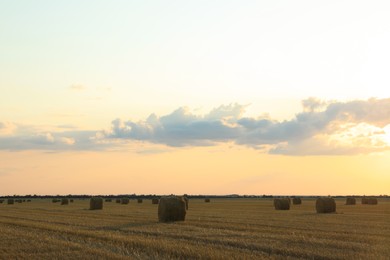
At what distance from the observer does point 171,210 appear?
31.9 meters

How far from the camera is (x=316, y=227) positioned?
2577cm

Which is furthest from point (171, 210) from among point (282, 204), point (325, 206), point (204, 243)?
point (282, 204)

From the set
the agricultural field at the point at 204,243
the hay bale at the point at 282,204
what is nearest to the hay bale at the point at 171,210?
the agricultural field at the point at 204,243

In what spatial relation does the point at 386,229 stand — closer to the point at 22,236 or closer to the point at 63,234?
the point at 63,234

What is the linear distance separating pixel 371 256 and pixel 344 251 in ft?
3.78

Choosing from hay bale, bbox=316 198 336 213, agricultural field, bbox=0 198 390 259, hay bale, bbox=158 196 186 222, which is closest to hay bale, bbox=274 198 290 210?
hay bale, bbox=316 198 336 213

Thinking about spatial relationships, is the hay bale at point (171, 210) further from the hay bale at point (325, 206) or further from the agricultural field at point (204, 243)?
the hay bale at point (325, 206)

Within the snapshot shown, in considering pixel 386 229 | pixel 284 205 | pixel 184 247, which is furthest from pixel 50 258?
pixel 284 205

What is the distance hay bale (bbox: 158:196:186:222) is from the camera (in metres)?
31.8

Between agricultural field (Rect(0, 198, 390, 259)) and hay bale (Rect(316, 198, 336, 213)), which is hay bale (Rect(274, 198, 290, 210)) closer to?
hay bale (Rect(316, 198, 336, 213))

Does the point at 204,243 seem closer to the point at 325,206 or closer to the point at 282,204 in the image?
the point at 325,206

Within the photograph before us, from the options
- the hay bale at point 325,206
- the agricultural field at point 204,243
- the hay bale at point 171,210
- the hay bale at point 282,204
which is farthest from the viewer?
the hay bale at point 282,204

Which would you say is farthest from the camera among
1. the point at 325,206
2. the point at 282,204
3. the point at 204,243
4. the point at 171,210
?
the point at 282,204

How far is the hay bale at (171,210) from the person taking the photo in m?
31.8
